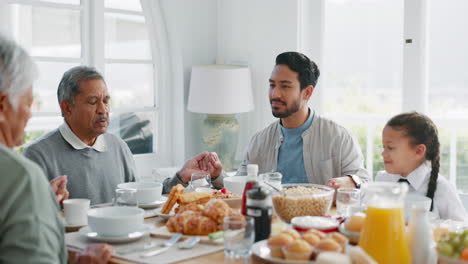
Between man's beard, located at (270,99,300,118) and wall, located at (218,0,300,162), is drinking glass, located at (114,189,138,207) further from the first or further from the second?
wall, located at (218,0,300,162)

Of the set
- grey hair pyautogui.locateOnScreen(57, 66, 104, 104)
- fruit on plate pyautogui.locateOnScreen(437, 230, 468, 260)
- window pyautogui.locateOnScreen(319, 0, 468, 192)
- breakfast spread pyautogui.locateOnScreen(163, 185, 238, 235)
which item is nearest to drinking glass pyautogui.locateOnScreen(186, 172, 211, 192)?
breakfast spread pyautogui.locateOnScreen(163, 185, 238, 235)

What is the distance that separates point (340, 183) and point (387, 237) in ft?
3.34

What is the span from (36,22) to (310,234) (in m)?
2.66

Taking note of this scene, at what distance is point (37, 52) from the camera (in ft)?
12.3

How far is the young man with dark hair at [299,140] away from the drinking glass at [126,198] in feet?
3.37

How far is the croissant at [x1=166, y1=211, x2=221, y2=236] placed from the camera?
198 cm

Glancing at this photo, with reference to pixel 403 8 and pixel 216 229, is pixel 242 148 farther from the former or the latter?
pixel 216 229

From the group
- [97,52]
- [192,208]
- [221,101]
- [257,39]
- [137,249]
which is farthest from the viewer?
[257,39]

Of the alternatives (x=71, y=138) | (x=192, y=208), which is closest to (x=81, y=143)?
(x=71, y=138)

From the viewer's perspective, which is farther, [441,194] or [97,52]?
[97,52]

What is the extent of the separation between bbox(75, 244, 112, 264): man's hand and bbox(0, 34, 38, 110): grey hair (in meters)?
0.48

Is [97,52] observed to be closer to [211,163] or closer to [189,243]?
[211,163]

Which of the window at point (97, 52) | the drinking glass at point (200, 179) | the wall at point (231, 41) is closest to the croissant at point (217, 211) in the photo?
the drinking glass at point (200, 179)

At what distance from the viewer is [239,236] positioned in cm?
173
